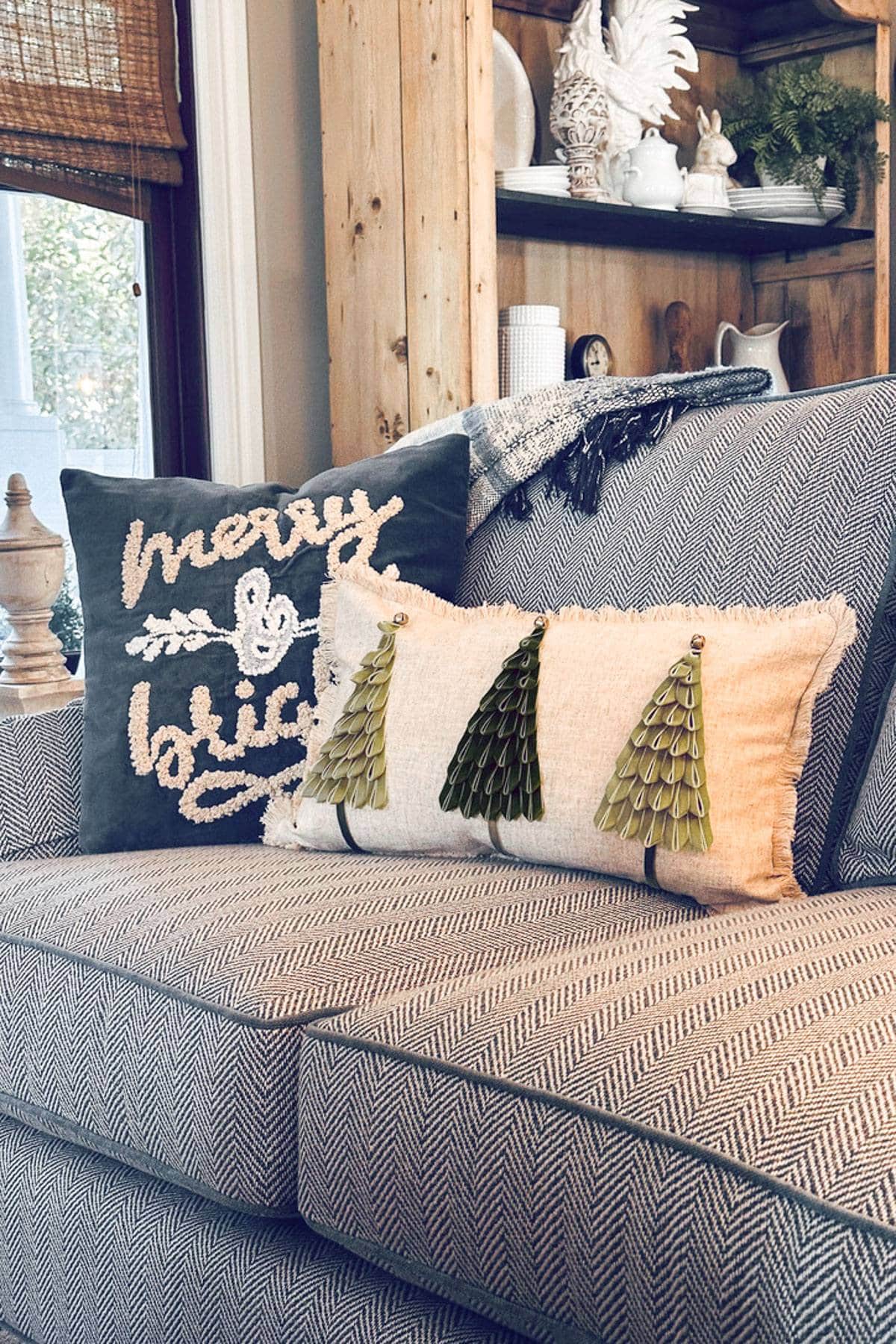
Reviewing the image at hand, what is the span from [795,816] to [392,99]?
162 centimetres

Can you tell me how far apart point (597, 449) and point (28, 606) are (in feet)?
3.11

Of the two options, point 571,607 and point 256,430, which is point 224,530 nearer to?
point 571,607

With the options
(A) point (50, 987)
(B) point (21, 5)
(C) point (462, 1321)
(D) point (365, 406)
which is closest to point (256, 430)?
(D) point (365, 406)

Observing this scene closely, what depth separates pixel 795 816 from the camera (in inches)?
54.3

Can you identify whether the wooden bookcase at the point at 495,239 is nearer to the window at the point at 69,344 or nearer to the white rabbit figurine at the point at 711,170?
the white rabbit figurine at the point at 711,170

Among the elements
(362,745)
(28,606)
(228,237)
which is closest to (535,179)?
(228,237)

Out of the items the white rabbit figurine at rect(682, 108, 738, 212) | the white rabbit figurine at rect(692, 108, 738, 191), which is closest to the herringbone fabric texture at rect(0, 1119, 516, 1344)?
the white rabbit figurine at rect(682, 108, 738, 212)

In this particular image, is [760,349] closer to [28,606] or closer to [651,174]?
[651,174]

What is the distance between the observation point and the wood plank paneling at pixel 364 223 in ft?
8.19

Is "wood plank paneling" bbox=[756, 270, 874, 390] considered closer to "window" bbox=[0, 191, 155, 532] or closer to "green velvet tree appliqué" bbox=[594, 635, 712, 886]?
"window" bbox=[0, 191, 155, 532]

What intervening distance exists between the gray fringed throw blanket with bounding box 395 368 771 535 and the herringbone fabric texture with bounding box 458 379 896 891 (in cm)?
2

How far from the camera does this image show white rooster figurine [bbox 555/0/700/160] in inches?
106

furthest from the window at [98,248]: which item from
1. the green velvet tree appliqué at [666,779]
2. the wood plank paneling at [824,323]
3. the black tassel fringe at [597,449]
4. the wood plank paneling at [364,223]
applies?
the green velvet tree appliqué at [666,779]

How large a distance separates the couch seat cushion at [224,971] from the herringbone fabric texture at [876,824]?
0.17 metres
